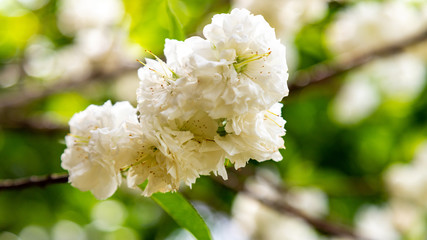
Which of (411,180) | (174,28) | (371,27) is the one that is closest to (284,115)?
(371,27)

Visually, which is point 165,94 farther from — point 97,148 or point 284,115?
point 284,115

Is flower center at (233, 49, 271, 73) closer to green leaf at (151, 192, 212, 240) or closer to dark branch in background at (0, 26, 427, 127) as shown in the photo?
green leaf at (151, 192, 212, 240)

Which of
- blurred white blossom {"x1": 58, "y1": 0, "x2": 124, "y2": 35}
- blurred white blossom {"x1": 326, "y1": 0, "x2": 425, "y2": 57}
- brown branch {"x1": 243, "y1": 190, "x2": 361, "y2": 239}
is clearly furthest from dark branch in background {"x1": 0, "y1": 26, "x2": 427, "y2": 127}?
brown branch {"x1": 243, "y1": 190, "x2": 361, "y2": 239}

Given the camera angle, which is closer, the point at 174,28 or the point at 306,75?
the point at 174,28

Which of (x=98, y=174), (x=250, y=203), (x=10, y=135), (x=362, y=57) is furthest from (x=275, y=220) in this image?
(x=98, y=174)

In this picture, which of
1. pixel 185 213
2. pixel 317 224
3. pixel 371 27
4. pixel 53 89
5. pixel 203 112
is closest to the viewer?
pixel 203 112

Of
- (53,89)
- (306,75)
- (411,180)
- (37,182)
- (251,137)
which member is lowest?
(411,180)
